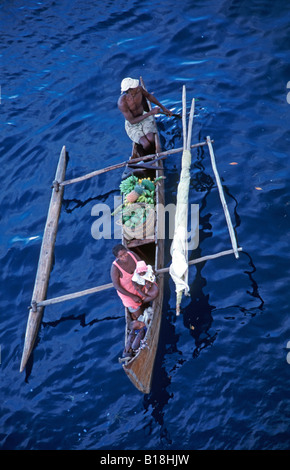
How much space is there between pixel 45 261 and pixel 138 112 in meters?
4.55

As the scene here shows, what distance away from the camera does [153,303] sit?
882 centimetres

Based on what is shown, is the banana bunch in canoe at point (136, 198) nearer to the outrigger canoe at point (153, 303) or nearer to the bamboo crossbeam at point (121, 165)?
the outrigger canoe at point (153, 303)

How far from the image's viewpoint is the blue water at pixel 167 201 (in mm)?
8406

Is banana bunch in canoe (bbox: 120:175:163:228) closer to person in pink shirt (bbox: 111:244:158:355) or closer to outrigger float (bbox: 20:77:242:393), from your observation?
outrigger float (bbox: 20:77:242:393)

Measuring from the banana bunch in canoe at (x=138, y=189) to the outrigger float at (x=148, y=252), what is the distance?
0.15 meters

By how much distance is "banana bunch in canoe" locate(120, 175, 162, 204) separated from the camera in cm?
1005

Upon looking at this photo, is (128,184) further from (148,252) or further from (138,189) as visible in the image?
(148,252)

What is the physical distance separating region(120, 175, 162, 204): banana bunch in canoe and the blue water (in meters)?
1.36

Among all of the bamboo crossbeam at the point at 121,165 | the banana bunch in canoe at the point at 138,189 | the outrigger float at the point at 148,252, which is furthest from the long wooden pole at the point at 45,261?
the banana bunch in canoe at the point at 138,189

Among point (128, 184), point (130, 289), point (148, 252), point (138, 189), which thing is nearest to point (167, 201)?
point (128, 184)

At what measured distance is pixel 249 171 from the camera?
11.6m

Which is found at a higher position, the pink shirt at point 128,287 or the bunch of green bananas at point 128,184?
the bunch of green bananas at point 128,184

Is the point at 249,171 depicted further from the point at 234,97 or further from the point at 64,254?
the point at 64,254
